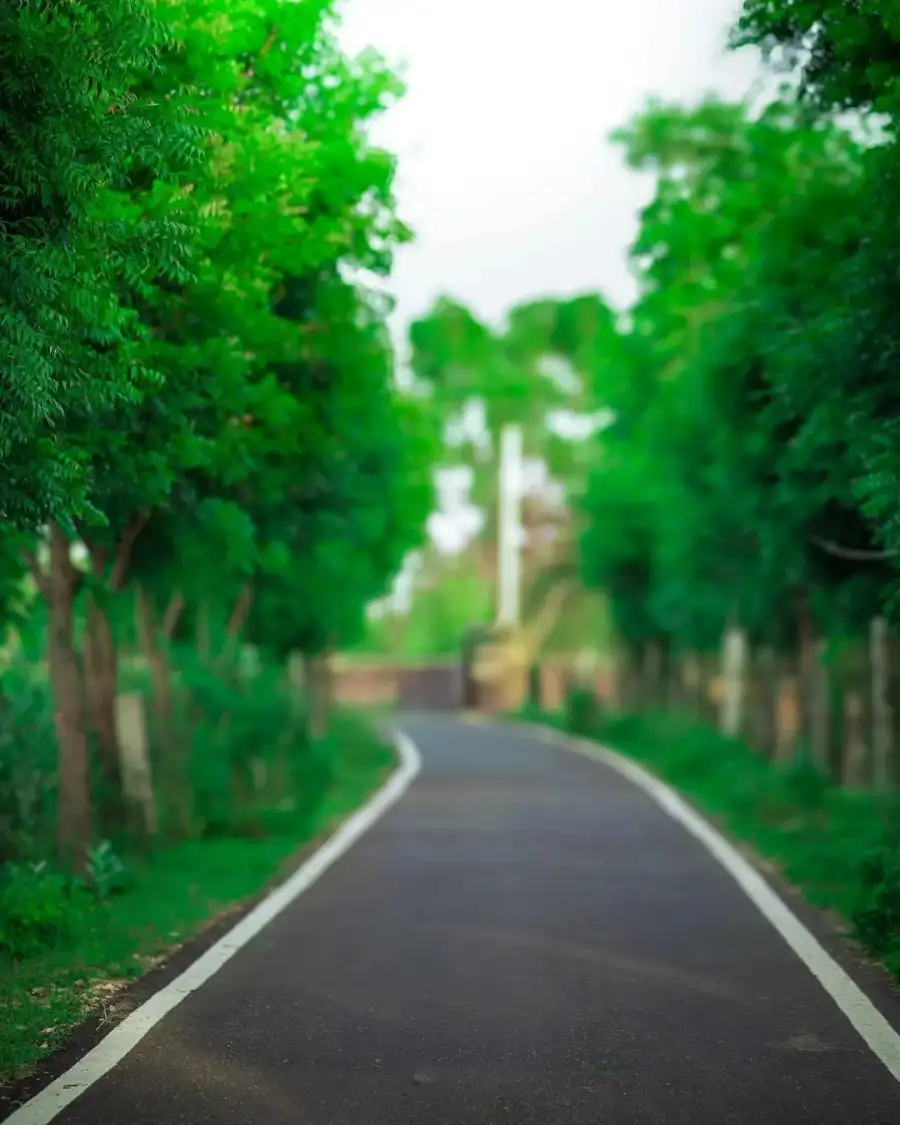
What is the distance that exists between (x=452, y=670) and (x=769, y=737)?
147ft

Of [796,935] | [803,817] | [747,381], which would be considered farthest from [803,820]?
[796,935]

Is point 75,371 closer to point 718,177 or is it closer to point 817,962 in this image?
point 817,962

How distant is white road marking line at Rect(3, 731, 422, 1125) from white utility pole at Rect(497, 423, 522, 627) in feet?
135

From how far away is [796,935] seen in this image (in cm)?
1108

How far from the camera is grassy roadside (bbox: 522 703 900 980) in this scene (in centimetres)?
1059

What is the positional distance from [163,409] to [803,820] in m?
9.96

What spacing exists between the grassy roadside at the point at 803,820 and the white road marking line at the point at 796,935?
272 mm

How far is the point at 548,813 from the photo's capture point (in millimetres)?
19906

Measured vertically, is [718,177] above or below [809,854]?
above

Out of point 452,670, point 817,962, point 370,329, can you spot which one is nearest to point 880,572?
point 370,329

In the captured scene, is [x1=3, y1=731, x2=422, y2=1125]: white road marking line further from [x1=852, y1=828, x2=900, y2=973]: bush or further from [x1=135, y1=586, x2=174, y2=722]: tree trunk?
[x1=852, y1=828, x2=900, y2=973]: bush

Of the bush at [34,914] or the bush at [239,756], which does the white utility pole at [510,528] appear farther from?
the bush at [34,914]

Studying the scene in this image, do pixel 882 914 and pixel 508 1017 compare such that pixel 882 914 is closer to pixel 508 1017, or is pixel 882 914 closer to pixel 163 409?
pixel 508 1017

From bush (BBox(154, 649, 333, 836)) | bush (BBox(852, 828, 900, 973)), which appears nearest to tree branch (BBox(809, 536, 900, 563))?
bush (BBox(852, 828, 900, 973))
